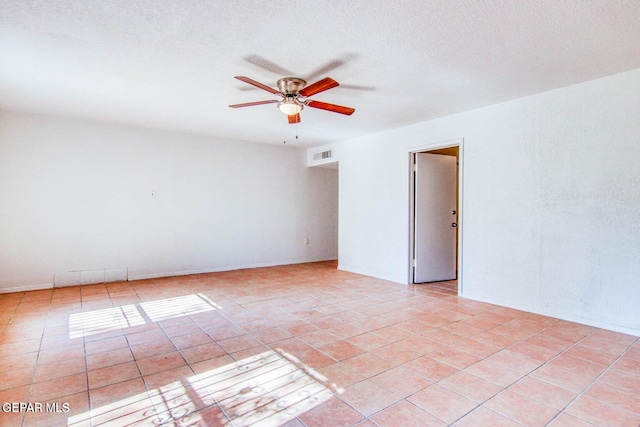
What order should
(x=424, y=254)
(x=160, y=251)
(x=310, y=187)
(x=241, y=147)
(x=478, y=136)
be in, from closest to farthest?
1. (x=478, y=136)
2. (x=424, y=254)
3. (x=160, y=251)
4. (x=241, y=147)
5. (x=310, y=187)

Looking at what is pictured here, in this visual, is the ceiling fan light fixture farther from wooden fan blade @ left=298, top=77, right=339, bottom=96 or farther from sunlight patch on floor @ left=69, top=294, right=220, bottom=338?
sunlight patch on floor @ left=69, top=294, right=220, bottom=338

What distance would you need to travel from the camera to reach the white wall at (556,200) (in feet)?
10.1

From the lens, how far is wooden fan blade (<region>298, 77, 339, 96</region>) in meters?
2.72

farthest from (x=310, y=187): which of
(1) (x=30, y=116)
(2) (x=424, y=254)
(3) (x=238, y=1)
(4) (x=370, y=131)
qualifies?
(3) (x=238, y=1)

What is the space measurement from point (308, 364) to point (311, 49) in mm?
2437

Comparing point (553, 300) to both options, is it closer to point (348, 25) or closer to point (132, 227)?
point (348, 25)

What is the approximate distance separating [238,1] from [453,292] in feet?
14.0

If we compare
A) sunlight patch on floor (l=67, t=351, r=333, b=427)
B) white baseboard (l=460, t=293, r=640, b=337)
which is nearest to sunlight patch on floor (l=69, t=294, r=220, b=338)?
sunlight patch on floor (l=67, t=351, r=333, b=427)

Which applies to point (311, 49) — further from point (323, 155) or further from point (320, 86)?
point (323, 155)

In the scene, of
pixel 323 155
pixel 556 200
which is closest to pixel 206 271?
pixel 323 155

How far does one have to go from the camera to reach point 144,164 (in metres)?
5.41

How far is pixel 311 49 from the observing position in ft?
8.62

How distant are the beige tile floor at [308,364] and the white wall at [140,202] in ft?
3.63

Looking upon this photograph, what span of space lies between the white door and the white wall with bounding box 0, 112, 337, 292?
9.30 feet
